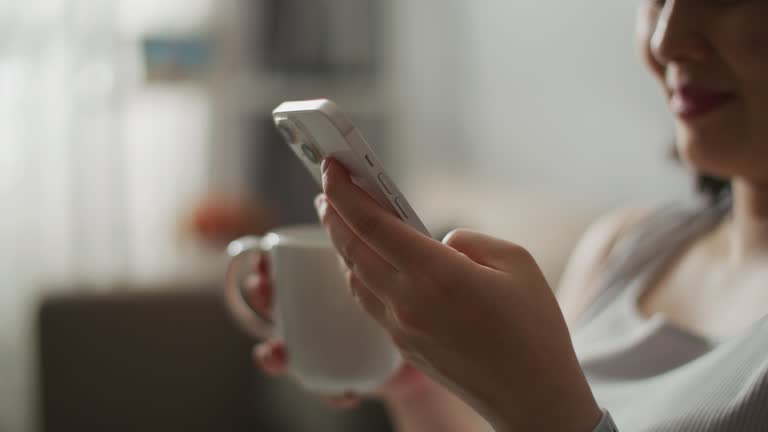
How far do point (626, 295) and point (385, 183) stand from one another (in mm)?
430

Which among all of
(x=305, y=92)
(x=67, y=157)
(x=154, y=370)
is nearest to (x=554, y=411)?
(x=154, y=370)

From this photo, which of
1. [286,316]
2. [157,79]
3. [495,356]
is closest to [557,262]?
[286,316]

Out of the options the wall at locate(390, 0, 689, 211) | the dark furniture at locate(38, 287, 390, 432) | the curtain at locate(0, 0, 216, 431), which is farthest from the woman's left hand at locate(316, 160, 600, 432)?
the curtain at locate(0, 0, 216, 431)

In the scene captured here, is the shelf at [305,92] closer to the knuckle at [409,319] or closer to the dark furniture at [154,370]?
the dark furniture at [154,370]

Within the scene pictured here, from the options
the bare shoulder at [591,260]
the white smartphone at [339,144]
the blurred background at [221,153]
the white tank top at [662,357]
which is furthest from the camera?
the blurred background at [221,153]

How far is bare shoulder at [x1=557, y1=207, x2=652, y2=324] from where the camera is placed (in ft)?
2.81

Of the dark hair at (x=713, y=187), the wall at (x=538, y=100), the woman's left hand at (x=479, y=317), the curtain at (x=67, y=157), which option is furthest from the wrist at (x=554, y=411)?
the curtain at (x=67, y=157)

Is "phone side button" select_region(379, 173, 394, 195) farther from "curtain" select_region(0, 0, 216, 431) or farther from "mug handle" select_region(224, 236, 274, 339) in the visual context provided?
"curtain" select_region(0, 0, 216, 431)

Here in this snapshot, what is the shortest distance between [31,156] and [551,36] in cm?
130

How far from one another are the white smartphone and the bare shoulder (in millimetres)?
431

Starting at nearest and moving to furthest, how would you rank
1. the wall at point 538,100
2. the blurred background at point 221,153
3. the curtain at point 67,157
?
1. the wall at point 538,100
2. the blurred background at point 221,153
3. the curtain at point 67,157

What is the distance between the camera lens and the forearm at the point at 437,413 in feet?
2.48

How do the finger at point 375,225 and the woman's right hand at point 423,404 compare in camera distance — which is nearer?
the finger at point 375,225

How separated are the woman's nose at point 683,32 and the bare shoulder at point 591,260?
0.89ft
